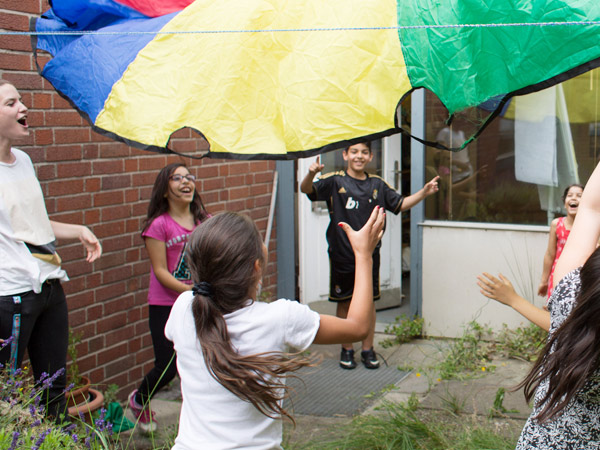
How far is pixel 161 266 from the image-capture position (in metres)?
4.49

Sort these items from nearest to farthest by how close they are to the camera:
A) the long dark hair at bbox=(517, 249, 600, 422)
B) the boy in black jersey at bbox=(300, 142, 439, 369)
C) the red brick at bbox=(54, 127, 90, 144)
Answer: the long dark hair at bbox=(517, 249, 600, 422)
the red brick at bbox=(54, 127, 90, 144)
the boy in black jersey at bbox=(300, 142, 439, 369)

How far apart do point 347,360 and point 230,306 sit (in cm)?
388

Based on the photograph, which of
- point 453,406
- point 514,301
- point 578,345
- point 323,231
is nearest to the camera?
point 578,345

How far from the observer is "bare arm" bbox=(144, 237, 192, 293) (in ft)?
14.6

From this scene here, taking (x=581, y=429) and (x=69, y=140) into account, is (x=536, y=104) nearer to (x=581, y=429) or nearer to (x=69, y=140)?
(x=69, y=140)

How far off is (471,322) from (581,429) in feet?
14.8

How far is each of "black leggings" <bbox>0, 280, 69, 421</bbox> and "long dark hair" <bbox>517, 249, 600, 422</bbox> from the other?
253cm

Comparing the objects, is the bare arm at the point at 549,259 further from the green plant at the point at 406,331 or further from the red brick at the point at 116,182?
the red brick at the point at 116,182

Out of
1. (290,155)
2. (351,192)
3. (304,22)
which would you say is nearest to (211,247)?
(290,155)

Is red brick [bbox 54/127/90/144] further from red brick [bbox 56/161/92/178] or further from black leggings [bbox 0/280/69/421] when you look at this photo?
black leggings [bbox 0/280/69/421]

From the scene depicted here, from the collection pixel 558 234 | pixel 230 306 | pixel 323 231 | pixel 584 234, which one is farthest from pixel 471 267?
pixel 230 306

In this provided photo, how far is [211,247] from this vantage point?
7.30 ft

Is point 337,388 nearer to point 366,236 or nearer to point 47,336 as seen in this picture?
point 47,336

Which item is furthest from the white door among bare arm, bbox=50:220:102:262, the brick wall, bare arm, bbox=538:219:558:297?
bare arm, bbox=50:220:102:262
